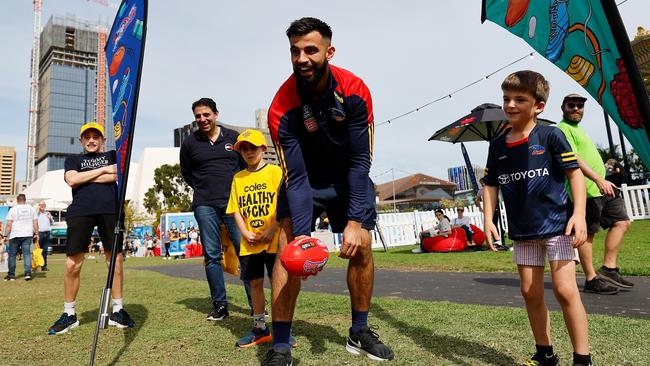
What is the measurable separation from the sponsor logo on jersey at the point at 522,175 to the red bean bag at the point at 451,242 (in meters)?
10.4

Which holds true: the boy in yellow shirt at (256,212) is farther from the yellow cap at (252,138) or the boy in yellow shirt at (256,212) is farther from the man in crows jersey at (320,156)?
the man in crows jersey at (320,156)

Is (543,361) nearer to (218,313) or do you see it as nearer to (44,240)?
(218,313)

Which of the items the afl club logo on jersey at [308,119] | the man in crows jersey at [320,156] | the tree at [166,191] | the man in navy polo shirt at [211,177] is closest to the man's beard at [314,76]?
the man in crows jersey at [320,156]

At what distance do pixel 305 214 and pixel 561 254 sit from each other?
4.79 ft

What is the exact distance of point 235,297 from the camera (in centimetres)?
583

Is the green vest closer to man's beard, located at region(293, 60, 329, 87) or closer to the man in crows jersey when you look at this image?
the man in crows jersey

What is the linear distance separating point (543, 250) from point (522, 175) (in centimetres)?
44

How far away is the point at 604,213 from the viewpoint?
195 inches

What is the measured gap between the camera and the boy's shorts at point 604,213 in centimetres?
468

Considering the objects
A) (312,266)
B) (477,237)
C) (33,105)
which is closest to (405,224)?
(477,237)

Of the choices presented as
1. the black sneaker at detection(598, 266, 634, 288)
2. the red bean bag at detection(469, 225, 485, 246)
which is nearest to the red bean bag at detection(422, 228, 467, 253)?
the red bean bag at detection(469, 225, 485, 246)

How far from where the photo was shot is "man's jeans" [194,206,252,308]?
14.5 ft

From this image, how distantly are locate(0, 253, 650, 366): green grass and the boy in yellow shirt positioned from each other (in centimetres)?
51

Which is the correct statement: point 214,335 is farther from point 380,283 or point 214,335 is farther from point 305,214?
point 380,283
